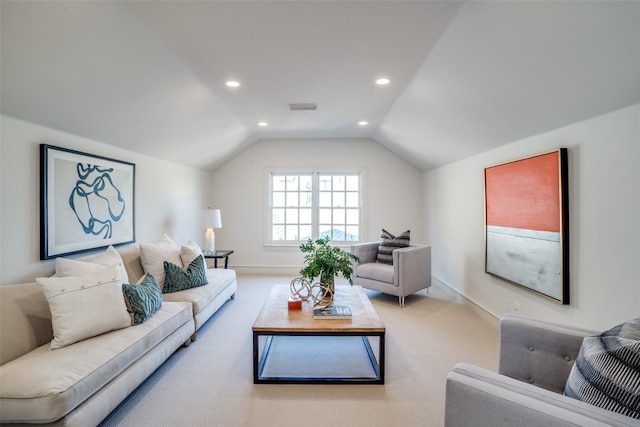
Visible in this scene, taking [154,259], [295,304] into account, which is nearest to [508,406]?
[295,304]

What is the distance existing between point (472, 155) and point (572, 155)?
152 cm

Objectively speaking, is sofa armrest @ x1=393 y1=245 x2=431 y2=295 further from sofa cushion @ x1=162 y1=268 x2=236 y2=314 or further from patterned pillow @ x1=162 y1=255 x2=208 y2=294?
patterned pillow @ x1=162 y1=255 x2=208 y2=294

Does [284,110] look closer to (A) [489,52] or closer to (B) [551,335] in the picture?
(A) [489,52]

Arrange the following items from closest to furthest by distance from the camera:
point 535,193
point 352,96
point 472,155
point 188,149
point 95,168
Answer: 1. point 535,193
2. point 95,168
3. point 352,96
4. point 472,155
5. point 188,149

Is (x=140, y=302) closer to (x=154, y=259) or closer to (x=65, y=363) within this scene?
(x=65, y=363)

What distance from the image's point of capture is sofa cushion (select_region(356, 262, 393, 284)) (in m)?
3.94

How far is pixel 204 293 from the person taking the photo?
306 centimetres

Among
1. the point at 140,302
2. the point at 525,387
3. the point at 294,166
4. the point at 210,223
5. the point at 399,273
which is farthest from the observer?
the point at 294,166

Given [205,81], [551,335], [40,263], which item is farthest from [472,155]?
[40,263]

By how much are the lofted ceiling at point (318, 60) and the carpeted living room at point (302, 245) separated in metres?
0.01

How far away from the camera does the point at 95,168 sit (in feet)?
9.17

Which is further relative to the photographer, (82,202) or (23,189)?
(82,202)

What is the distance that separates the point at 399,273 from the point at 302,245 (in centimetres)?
175

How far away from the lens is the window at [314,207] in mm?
5688
